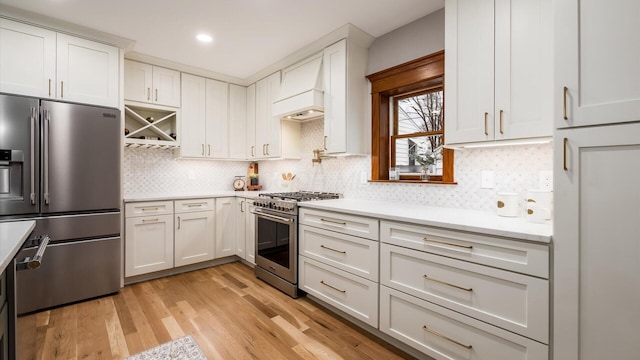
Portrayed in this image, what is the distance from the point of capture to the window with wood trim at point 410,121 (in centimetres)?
248

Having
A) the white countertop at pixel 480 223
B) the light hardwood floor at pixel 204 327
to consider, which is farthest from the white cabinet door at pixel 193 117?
the white countertop at pixel 480 223

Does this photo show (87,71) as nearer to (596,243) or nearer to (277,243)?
(277,243)

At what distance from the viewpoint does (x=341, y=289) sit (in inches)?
91.5

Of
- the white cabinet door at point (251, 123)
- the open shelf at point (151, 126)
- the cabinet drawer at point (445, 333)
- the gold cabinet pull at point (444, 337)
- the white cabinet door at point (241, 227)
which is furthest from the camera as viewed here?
the white cabinet door at point (251, 123)

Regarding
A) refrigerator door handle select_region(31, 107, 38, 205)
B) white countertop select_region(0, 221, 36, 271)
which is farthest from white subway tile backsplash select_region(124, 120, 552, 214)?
white countertop select_region(0, 221, 36, 271)

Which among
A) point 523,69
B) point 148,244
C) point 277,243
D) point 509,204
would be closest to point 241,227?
point 277,243

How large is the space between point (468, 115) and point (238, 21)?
2081mm

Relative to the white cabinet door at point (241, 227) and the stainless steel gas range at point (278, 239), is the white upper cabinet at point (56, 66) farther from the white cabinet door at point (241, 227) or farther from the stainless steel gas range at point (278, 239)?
the stainless steel gas range at point (278, 239)

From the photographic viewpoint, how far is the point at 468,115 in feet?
6.32

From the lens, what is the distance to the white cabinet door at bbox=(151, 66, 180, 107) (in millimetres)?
3500

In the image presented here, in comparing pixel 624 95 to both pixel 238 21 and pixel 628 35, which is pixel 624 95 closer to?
pixel 628 35

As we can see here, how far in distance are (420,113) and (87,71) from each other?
10.6 feet

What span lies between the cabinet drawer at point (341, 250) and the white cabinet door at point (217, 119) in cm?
199

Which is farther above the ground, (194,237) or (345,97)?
(345,97)
